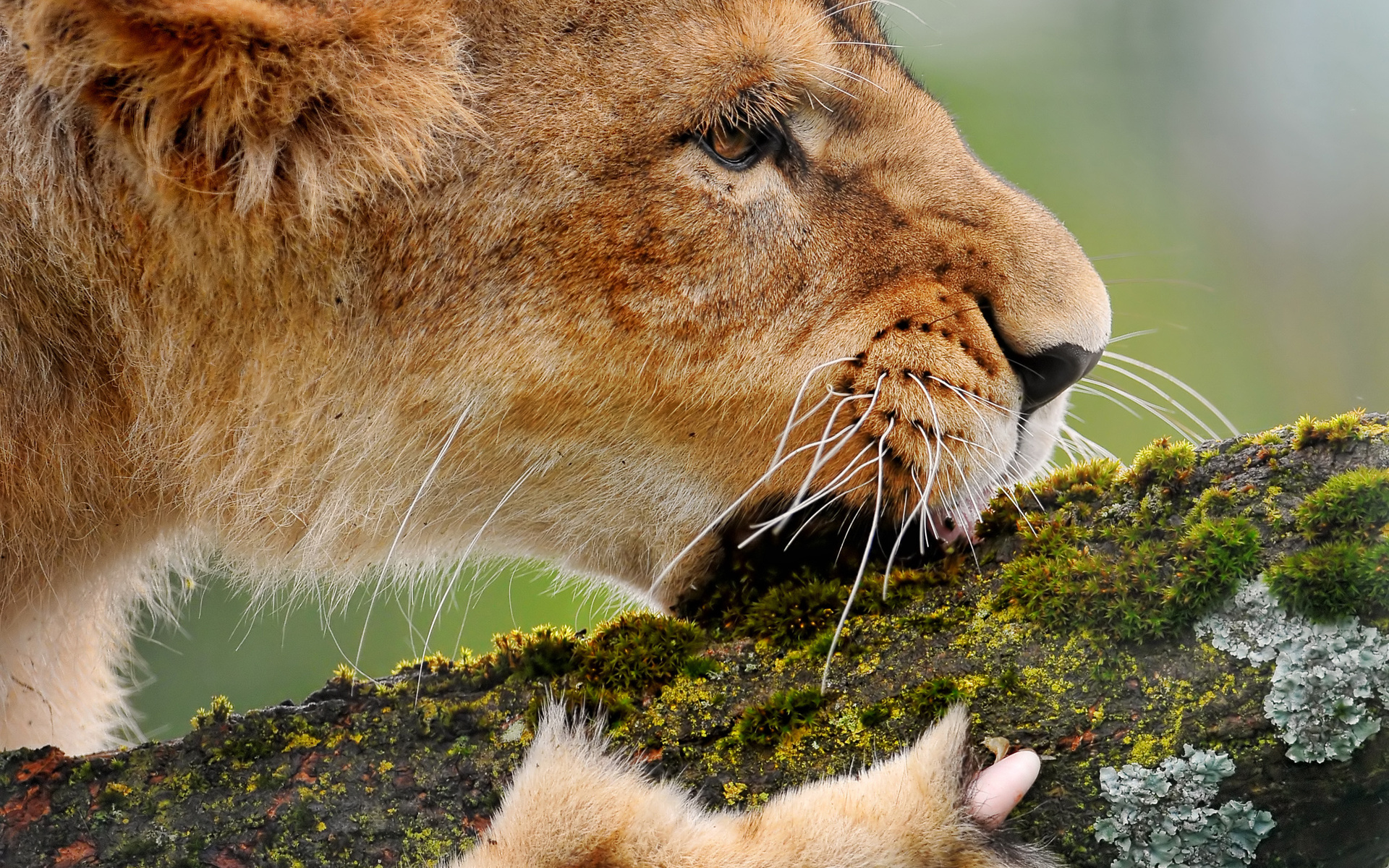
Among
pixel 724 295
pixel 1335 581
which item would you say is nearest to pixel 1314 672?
pixel 1335 581

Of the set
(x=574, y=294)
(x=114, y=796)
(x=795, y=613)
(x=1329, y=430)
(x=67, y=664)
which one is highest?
(x=1329, y=430)

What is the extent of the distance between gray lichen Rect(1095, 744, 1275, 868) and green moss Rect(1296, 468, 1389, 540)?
37 centimetres

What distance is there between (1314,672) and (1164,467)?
→ 18.4 inches

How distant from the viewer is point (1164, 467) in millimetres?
2043

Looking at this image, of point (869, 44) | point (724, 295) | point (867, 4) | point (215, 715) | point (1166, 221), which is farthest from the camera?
point (1166, 221)

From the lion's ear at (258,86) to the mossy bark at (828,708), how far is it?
98 centimetres

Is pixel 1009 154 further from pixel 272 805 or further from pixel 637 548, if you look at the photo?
pixel 272 805

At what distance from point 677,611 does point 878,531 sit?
1.51ft

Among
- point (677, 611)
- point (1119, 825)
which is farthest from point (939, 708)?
point (677, 611)

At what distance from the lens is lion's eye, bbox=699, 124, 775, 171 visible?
2471 mm

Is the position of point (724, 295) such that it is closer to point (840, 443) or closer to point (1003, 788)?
point (840, 443)

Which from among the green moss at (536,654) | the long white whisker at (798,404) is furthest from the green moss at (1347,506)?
the green moss at (536,654)

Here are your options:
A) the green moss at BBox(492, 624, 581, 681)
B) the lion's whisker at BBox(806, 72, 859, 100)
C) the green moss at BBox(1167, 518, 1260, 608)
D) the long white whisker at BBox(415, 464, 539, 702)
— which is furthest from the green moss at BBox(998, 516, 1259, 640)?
the lion's whisker at BBox(806, 72, 859, 100)

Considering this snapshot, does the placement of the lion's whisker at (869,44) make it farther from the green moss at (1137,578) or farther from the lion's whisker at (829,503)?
the green moss at (1137,578)
